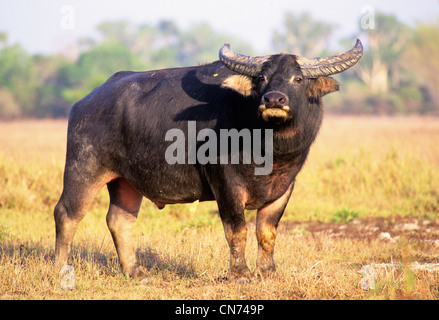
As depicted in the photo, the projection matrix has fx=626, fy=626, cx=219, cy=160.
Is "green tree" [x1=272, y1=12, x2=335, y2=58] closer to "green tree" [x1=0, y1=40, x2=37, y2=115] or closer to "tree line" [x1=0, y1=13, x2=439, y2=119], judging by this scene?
"tree line" [x1=0, y1=13, x2=439, y2=119]

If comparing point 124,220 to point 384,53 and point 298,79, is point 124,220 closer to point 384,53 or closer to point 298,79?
point 298,79

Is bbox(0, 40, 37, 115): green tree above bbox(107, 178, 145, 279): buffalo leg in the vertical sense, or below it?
above

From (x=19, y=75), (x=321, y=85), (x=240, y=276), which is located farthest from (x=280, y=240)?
(x=19, y=75)

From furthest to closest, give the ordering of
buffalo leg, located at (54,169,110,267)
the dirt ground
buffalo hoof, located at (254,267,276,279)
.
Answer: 1. the dirt ground
2. buffalo leg, located at (54,169,110,267)
3. buffalo hoof, located at (254,267,276,279)

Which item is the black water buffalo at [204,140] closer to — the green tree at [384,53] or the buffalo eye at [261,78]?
the buffalo eye at [261,78]

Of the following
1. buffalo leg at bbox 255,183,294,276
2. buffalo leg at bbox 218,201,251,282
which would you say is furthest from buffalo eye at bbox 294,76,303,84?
buffalo leg at bbox 218,201,251,282

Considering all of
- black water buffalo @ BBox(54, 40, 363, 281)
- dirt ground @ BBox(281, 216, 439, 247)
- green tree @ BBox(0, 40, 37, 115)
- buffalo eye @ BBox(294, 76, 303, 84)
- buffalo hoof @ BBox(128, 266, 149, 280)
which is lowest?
buffalo hoof @ BBox(128, 266, 149, 280)

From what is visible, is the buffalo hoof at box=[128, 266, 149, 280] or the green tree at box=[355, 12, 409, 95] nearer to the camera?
the buffalo hoof at box=[128, 266, 149, 280]

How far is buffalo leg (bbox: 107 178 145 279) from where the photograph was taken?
5445mm

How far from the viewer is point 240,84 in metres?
4.73

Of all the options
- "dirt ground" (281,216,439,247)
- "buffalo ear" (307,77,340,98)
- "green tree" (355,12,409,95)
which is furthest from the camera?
Result: "green tree" (355,12,409,95)

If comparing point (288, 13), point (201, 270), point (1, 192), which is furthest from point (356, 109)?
point (201, 270)
